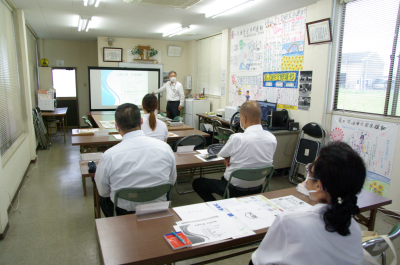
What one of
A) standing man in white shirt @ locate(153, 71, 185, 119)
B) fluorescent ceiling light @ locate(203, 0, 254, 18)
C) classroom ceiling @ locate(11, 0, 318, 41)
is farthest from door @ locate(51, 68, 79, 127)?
fluorescent ceiling light @ locate(203, 0, 254, 18)

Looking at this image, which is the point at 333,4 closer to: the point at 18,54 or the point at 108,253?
the point at 108,253

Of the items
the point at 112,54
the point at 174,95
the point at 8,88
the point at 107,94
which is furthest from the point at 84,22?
the point at 174,95

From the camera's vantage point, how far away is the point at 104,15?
536 centimetres

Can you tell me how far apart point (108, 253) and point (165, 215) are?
420 millimetres

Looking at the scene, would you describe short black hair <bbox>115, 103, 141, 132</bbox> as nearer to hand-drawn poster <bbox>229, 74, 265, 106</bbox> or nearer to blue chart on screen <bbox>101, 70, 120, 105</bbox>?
hand-drawn poster <bbox>229, 74, 265, 106</bbox>

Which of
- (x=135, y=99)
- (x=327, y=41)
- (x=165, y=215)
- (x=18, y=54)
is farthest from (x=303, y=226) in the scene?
(x=135, y=99)

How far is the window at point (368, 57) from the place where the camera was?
3.29 m

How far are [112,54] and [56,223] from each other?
A: 6.01 meters

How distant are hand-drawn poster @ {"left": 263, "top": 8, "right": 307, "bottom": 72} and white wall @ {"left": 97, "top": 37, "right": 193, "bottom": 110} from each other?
3.86m

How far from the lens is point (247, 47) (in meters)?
5.74

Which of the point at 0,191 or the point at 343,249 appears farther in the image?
the point at 0,191

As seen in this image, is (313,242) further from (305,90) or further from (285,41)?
(285,41)

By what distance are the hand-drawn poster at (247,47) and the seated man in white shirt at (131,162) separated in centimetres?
400

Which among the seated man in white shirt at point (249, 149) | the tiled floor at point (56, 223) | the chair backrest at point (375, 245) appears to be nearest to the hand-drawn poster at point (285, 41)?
the tiled floor at point (56, 223)
